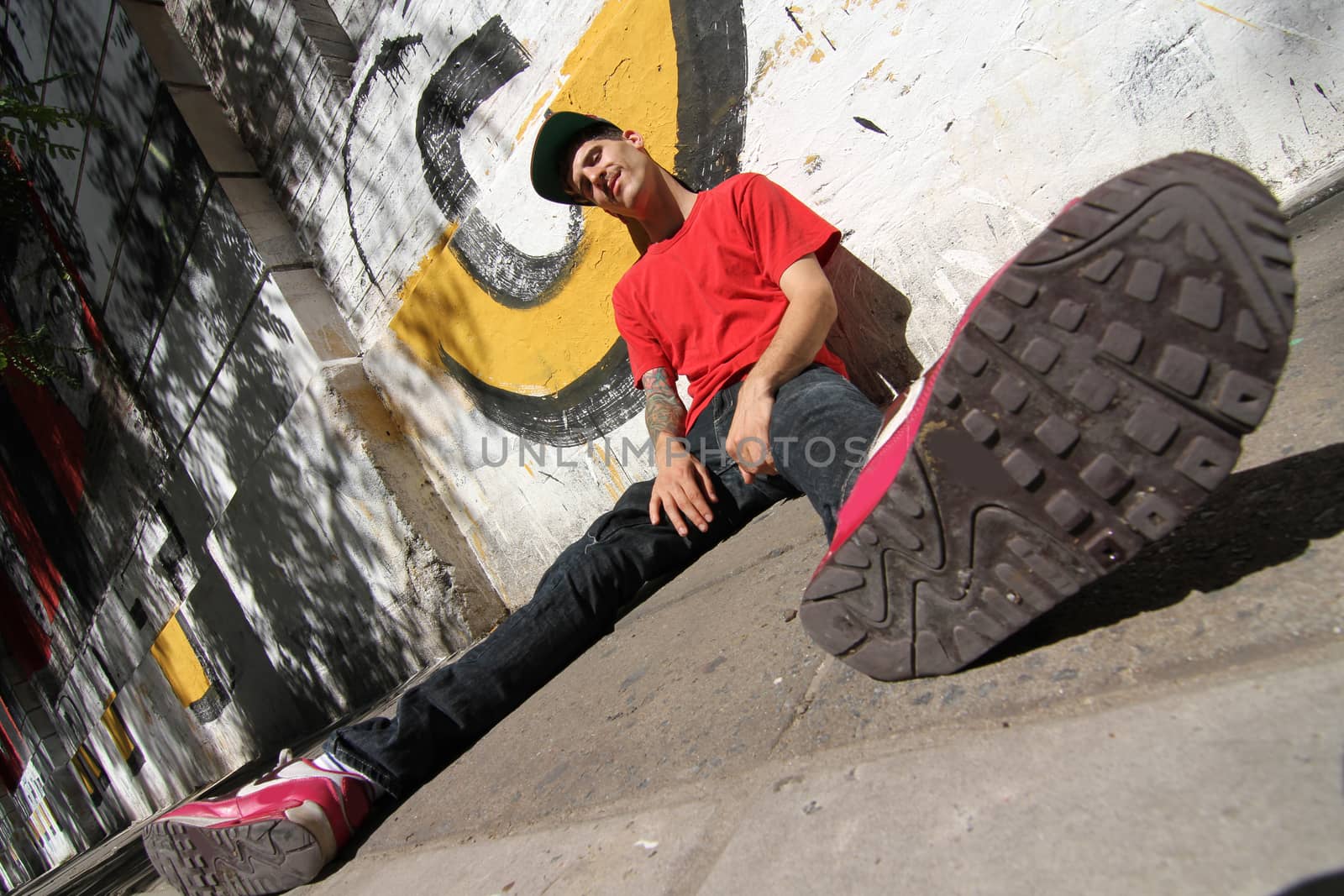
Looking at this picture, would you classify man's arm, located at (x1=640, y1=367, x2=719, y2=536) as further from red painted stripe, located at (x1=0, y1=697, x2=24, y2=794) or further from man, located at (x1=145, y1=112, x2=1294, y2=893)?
red painted stripe, located at (x1=0, y1=697, x2=24, y2=794)

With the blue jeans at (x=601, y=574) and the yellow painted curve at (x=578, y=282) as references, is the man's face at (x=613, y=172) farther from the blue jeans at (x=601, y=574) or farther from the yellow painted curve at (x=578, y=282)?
the blue jeans at (x=601, y=574)

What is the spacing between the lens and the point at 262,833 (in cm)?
147

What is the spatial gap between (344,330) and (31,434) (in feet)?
12.2

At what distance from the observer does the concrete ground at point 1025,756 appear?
635 millimetres

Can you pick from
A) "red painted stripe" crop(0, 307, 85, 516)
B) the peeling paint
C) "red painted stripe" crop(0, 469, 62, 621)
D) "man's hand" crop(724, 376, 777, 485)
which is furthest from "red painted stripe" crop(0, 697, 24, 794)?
the peeling paint

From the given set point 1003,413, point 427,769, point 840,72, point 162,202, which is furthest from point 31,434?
point 1003,413

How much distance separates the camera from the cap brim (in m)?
2.27

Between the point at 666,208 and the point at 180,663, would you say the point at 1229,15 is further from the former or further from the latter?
the point at 180,663

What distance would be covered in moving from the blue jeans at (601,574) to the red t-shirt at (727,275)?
0.36ft

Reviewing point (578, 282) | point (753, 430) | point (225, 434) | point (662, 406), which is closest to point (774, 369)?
point (753, 430)

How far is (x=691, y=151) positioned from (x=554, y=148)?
0.40 meters

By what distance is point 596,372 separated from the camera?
2.73m

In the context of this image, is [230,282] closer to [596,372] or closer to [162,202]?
[162,202]

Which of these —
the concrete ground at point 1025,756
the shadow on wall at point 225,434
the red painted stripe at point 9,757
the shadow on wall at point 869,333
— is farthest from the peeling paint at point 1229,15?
the red painted stripe at point 9,757
